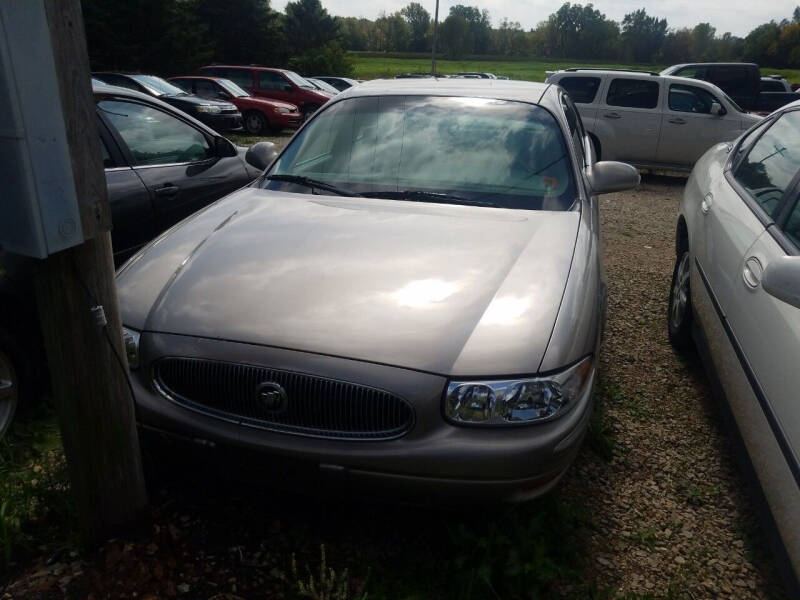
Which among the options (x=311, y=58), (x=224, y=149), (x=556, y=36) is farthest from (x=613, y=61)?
(x=224, y=149)

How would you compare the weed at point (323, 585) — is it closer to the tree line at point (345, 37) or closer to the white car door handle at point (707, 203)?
the white car door handle at point (707, 203)

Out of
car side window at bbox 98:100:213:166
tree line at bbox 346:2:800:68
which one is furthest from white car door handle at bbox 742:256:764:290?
tree line at bbox 346:2:800:68

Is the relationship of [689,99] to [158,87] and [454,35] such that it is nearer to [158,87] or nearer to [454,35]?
[158,87]

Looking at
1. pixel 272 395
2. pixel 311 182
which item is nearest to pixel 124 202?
pixel 311 182

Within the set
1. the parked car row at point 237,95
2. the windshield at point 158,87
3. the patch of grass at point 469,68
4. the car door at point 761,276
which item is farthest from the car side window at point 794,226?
the patch of grass at point 469,68

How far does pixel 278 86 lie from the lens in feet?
61.0

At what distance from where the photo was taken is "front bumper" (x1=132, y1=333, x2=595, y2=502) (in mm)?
2031

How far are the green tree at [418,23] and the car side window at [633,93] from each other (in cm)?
9429

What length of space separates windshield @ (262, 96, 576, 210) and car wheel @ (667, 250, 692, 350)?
1.30 metres

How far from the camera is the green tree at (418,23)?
327 ft

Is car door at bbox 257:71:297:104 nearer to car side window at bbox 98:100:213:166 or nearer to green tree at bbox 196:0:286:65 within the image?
car side window at bbox 98:100:213:166

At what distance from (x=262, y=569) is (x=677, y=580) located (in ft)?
4.75

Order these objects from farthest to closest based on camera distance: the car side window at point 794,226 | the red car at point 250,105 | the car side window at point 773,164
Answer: the red car at point 250,105
the car side window at point 773,164
the car side window at point 794,226

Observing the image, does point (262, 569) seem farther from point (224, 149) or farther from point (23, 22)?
point (224, 149)
